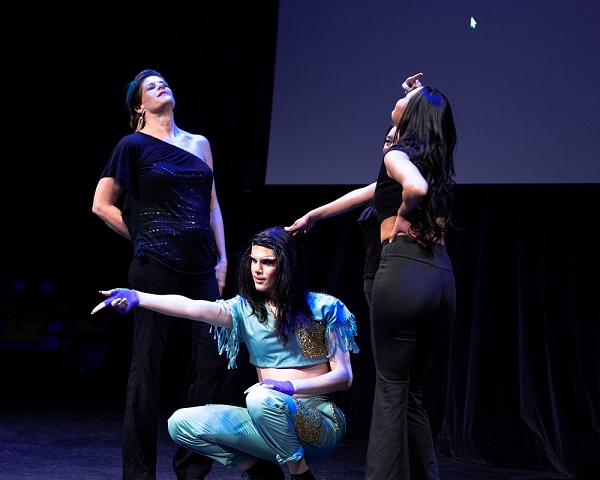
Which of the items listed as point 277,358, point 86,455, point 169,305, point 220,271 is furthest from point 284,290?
point 86,455

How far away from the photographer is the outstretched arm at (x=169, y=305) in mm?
2062

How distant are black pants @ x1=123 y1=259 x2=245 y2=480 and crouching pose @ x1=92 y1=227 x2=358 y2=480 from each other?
0.21 metres

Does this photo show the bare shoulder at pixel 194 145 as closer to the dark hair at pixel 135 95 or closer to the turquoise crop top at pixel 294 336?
the dark hair at pixel 135 95

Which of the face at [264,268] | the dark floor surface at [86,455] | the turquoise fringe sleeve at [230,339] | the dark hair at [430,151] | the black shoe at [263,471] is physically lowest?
the dark floor surface at [86,455]

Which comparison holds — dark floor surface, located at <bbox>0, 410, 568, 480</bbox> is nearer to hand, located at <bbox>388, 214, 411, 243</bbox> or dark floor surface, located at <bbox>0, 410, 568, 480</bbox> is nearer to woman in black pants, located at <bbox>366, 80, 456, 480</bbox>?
woman in black pants, located at <bbox>366, 80, 456, 480</bbox>

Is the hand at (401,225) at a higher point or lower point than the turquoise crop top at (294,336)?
higher

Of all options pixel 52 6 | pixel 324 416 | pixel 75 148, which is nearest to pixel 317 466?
pixel 324 416

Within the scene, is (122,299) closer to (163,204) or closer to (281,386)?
(281,386)

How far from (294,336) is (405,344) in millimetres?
531

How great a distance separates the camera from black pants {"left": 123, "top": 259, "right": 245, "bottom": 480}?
2588mm

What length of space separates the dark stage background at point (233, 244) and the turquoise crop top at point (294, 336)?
1.67 m

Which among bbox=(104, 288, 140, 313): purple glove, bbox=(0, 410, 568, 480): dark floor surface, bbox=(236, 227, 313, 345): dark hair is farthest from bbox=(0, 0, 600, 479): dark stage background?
bbox=(104, 288, 140, 313): purple glove

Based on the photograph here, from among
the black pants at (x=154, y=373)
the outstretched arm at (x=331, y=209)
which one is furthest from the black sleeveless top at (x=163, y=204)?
the outstretched arm at (x=331, y=209)

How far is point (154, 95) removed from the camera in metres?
2.82
